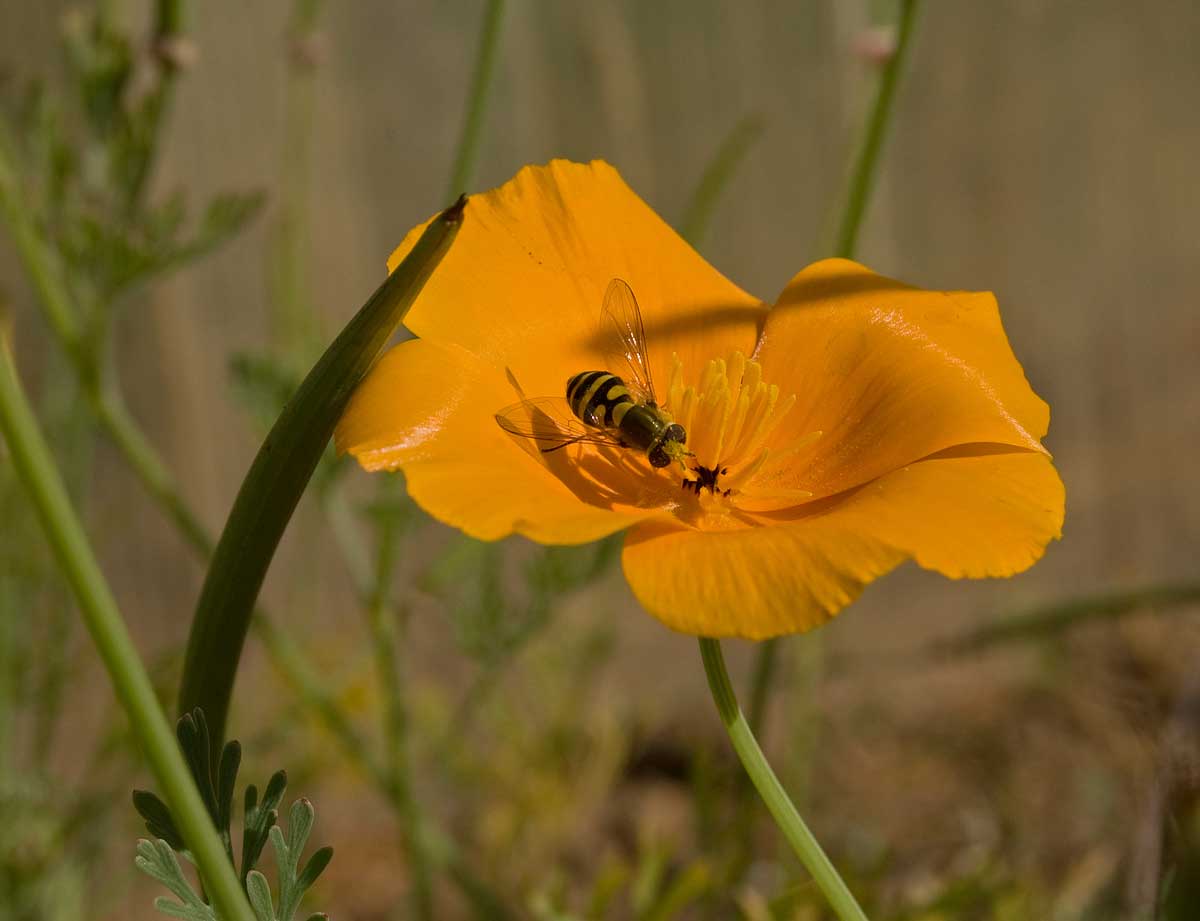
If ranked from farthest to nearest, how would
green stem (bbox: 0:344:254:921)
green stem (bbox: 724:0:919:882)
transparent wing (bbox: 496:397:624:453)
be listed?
1. green stem (bbox: 724:0:919:882)
2. transparent wing (bbox: 496:397:624:453)
3. green stem (bbox: 0:344:254:921)

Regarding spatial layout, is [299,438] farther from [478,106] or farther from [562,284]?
[478,106]

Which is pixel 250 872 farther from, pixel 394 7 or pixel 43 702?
pixel 394 7

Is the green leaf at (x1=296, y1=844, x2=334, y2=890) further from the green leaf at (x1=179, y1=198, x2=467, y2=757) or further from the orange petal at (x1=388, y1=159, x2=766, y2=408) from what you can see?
the orange petal at (x1=388, y1=159, x2=766, y2=408)

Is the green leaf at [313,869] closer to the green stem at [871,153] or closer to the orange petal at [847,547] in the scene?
the orange petal at [847,547]

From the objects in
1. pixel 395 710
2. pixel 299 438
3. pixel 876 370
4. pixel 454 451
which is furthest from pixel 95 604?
pixel 395 710

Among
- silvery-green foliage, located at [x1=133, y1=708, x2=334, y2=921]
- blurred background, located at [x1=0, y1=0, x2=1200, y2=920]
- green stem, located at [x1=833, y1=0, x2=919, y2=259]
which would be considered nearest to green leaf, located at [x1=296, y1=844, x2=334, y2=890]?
silvery-green foliage, located at [x1=133, y1=708, x2=334, y2=921]

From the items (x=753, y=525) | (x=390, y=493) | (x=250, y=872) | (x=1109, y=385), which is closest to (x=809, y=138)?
(x=1109, y=385)

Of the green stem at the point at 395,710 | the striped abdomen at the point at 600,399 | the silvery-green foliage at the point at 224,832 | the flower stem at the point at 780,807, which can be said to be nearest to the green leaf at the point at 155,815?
the silvery-green foliage at the point at 224,832
